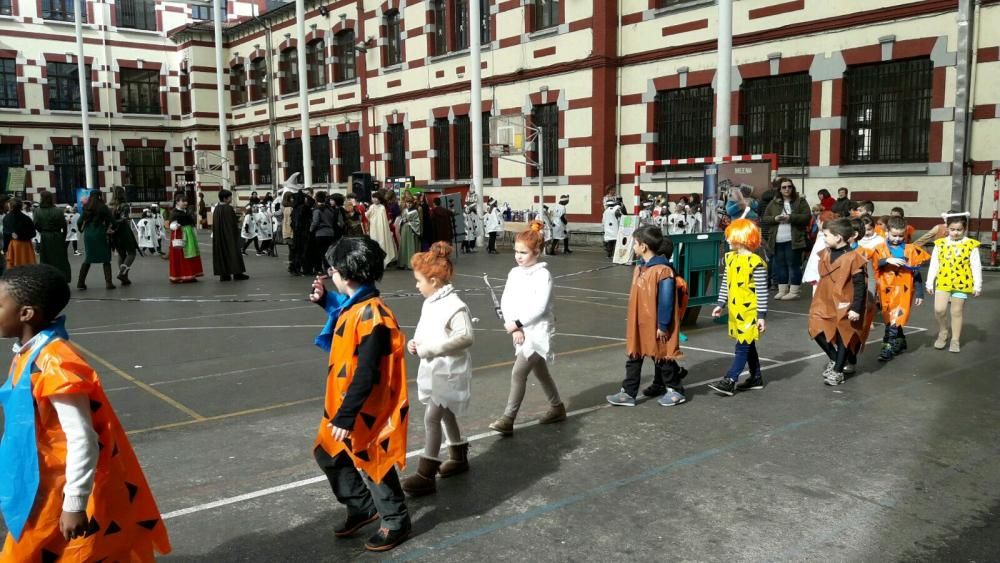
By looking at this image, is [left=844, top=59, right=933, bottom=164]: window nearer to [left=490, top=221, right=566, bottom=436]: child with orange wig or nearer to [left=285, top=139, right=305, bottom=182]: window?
[left=490, top=221, right=566, bottom=436]: child with orange wig

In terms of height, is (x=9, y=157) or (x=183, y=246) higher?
(x=9, y=157)

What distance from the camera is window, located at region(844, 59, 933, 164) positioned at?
1627cm

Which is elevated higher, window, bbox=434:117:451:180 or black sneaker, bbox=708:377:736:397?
window, bbox=434:117:451:180

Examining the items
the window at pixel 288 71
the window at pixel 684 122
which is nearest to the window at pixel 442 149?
the window at pixel 684 122

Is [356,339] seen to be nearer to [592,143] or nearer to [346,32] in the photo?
[592,143]

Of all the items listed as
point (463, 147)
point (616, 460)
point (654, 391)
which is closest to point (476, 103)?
point (463, 147)

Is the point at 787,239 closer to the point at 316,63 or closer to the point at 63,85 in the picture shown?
the point at 316,63

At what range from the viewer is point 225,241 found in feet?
50.4

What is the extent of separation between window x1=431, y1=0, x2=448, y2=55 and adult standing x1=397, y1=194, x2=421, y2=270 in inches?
429

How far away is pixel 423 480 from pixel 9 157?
40.7 m

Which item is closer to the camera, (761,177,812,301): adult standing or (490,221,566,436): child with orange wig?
(490,221,566,436): child with orange wig

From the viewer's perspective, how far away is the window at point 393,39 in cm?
2905

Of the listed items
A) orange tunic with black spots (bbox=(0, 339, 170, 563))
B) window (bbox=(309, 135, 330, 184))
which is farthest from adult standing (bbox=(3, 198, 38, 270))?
window (bbox=(309, 135, 330, 184))

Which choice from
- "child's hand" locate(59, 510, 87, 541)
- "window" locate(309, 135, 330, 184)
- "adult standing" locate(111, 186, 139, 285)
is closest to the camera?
"child's hand" locate(59, 510, 87, 541)
